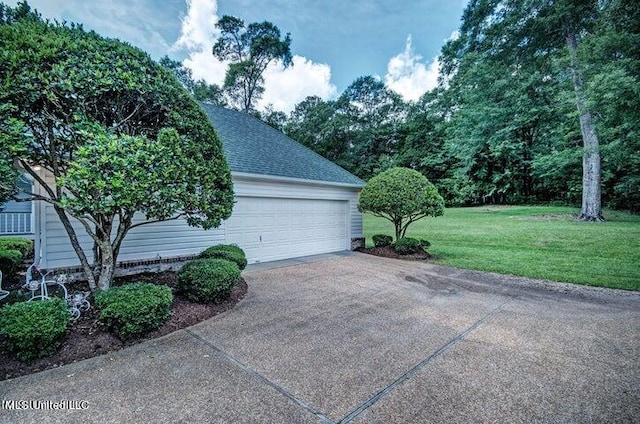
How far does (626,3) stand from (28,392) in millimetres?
10689

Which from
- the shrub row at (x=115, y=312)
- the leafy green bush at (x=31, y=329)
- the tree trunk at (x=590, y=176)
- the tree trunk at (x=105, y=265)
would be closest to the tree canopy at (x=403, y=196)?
the shrub row at (x=115, y=312)

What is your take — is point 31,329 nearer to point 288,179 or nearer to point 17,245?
point 288,179

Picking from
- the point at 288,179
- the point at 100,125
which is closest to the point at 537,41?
the point at 288,179

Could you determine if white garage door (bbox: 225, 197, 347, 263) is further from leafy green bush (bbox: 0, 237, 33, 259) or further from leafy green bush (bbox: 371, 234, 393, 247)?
leafy green bush (bbox: 0, 237, 33, 259)

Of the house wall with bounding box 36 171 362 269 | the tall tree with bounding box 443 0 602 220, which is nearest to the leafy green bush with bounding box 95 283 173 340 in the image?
the house wall with bounding box 36 171 362 269

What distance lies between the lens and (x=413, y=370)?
9.26ft

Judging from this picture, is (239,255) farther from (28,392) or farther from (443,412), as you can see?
(443,412)

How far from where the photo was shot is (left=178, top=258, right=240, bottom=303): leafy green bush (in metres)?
4.31

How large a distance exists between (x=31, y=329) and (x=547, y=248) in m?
12.1

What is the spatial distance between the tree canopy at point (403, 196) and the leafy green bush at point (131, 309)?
6.71m

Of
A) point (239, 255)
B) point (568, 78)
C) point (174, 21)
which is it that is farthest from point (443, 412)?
point (568, 78)

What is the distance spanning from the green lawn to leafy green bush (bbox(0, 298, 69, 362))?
7997mm

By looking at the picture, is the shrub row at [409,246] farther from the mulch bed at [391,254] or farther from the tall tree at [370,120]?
the tall tree at [370,120]

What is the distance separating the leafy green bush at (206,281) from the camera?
4309mm
